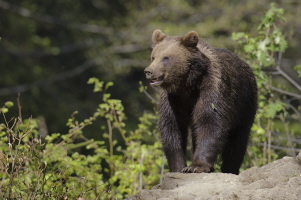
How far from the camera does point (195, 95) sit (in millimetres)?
7211

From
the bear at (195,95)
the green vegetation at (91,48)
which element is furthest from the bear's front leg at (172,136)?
the green vegetation at (91,48)

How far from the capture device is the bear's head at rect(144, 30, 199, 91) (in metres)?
7.15

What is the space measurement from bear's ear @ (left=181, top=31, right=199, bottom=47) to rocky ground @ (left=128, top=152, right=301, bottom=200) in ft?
6.15

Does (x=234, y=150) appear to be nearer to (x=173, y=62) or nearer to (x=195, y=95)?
(x=195, y=95)

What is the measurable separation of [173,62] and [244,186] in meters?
2.27

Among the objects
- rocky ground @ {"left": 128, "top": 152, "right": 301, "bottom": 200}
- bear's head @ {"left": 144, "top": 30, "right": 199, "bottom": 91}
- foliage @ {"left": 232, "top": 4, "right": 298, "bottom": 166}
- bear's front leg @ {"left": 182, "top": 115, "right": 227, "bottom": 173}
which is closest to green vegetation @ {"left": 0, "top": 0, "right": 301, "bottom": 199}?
foliage @ {"left": 232, "top": 4, "right": 298, "bottom": 166}

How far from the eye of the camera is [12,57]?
67.9ft

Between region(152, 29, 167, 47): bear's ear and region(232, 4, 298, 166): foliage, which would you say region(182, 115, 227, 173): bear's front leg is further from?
region(232, 4, 298, 166): foliage

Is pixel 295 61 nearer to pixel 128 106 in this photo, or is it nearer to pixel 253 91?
pixel 128 106

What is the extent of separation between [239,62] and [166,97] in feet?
3.04

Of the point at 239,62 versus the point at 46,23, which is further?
the point at 46,23

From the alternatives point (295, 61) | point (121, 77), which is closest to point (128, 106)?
point (121, 77)

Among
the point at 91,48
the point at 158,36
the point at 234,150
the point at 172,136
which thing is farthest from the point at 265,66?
the point at 91,48

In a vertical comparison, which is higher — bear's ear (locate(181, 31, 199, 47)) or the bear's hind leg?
bear's ear (locate(181, 31, 199, 47))
